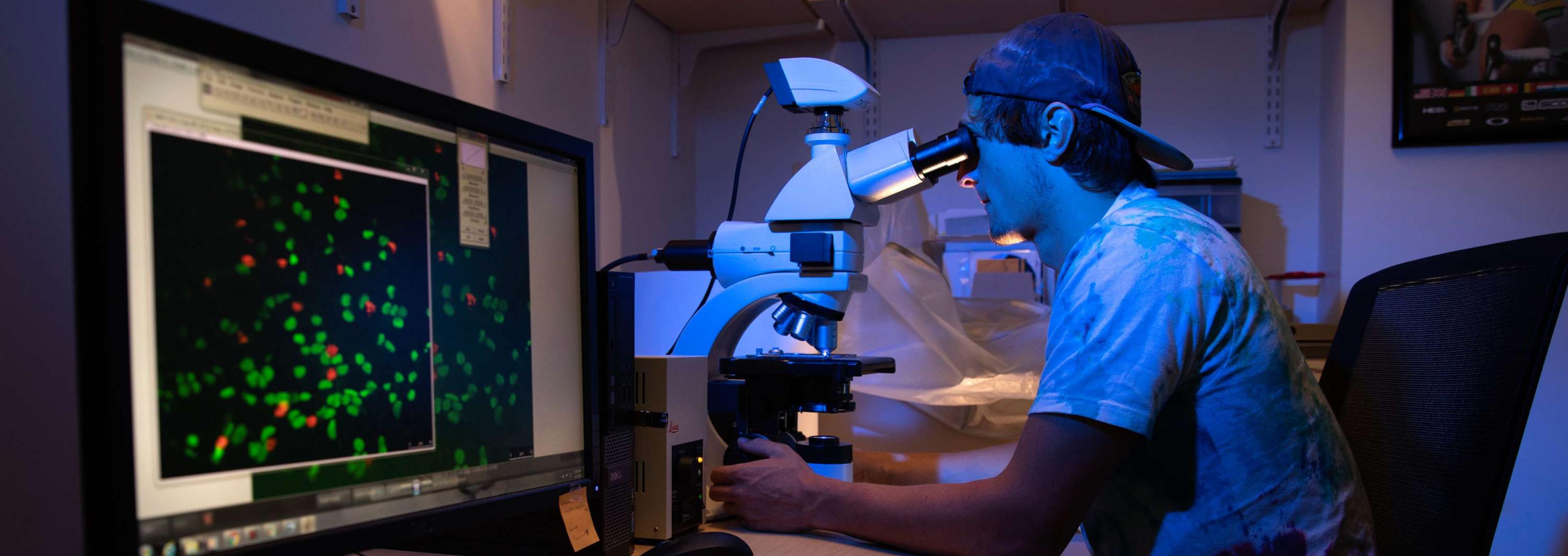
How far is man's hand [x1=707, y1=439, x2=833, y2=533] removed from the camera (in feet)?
3.06

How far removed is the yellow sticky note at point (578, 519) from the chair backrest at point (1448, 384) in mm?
721

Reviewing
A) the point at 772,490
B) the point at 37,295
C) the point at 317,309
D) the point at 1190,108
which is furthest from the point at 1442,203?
the point at 37,295

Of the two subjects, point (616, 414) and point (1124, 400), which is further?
point (616, 414)

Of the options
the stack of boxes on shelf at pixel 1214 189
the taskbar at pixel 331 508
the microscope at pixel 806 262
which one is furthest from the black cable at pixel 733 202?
the stack of boxes on shelf at pixel 1214 189

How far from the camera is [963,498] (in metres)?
0.82

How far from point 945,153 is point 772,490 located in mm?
419

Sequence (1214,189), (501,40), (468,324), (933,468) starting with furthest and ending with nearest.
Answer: (1214,189), (501,40), (933,468), (468,324)

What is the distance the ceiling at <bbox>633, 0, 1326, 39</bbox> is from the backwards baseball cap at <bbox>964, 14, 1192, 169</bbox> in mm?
1543

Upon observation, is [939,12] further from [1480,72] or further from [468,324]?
[468,324]

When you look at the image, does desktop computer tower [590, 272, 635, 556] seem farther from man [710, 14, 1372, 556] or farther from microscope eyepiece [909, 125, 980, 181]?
microscope eyepiece [909, 125, 980, 181]

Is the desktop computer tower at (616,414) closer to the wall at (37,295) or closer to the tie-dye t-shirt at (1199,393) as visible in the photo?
the tie-dye t-shirt at (1199,393)

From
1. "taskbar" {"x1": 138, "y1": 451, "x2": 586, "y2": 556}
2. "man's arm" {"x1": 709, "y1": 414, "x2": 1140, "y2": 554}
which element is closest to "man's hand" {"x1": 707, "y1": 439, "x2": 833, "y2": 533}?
"man's arm" {"x1": 709, "y1": 414, "x2": 1140, "y2": 554}

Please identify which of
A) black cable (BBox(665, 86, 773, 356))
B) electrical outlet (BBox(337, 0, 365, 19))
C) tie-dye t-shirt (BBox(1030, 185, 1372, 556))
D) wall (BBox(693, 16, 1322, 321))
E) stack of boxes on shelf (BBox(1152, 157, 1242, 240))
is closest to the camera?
tie-dye t-shirt (BBox(1030, 185, 1372, 556))

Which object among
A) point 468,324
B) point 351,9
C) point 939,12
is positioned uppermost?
point 939,12
